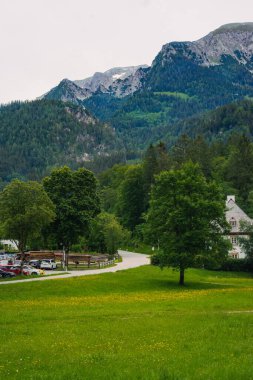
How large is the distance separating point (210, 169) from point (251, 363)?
121669mm

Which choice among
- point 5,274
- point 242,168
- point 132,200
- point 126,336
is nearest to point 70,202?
point 5,274

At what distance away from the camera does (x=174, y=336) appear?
23812mm

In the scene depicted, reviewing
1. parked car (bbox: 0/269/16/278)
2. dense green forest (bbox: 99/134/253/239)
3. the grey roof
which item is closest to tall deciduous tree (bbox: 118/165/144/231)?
dense green forest (bbox: 99/134/253/239)

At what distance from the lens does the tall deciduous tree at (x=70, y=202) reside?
78500mm

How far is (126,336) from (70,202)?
5593cm

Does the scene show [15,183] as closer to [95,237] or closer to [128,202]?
[95,237]

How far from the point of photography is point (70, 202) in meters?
78.9

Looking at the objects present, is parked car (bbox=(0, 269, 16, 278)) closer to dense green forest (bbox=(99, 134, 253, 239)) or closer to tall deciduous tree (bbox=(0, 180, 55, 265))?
tall deciduous tree (bbox=(0, 180, 55, 265))

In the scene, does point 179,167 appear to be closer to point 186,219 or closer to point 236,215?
point 236,215

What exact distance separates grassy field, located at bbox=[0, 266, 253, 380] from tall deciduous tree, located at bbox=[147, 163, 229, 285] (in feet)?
35.9

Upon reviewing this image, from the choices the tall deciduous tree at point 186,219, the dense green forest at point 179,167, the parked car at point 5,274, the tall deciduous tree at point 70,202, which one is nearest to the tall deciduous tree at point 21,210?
the parked car at point 5,274

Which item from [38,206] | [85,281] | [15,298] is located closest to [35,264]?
[38,206]

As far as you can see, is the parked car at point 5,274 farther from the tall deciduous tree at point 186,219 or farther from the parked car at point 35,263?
the tall deciduous tree at point 186,219

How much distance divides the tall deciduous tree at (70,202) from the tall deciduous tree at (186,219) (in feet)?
70.7
